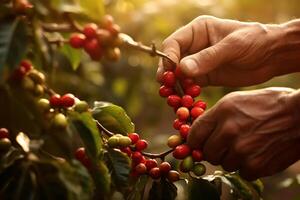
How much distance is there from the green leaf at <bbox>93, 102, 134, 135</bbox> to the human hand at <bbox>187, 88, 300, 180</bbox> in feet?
0.58

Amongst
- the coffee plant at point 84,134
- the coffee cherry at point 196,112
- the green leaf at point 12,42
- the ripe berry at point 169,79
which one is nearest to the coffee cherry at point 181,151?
the coffee plant at point 84,134

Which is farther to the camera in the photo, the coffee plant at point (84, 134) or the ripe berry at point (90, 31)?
the ripe berry at point (90, 31)

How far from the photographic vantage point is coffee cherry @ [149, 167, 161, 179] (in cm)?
150

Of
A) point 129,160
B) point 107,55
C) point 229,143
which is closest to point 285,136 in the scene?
point 229,143

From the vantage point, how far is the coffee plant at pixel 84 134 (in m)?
1.28

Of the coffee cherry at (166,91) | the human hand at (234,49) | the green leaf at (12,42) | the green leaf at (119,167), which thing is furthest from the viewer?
the human hand at (234,49)

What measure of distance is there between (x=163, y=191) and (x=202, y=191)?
0.10 m

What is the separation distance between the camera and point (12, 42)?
4.28ft

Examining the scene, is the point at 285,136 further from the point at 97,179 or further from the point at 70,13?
the point at 70,13

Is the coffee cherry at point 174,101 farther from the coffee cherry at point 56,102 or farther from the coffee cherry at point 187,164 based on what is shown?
the coffee cherry at point 56,102

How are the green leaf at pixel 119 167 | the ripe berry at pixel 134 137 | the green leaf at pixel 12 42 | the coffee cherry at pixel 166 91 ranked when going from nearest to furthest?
the green leaf at pixel 12 42 < the green leaf at pixel 119 167 < the ripe berry at pixel 134 137 < the coffee cherry at pixel 166 91

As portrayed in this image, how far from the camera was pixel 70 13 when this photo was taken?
1.66 metres

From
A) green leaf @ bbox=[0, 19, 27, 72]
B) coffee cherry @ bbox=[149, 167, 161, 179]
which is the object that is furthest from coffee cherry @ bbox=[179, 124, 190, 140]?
green leaf @ bbox=[0, 19, 27, 72]

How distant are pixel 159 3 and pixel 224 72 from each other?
1660 mm
